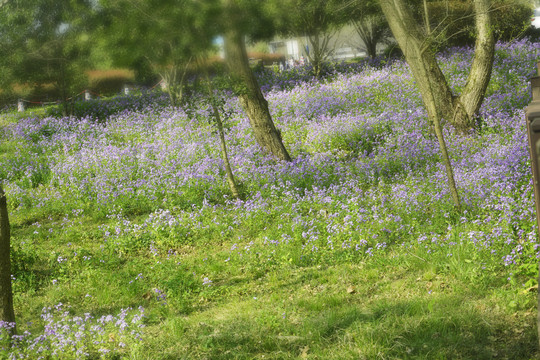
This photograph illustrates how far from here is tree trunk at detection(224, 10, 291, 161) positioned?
9302mm

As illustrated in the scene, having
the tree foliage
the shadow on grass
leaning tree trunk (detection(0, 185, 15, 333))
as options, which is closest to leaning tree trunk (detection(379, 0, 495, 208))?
the shadow on grass

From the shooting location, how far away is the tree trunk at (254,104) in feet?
30.5

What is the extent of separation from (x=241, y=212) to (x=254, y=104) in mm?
2513

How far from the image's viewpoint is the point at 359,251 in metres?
6.02

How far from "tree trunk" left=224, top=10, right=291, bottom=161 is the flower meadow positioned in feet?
0.74

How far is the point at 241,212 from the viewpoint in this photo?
7.47 metres

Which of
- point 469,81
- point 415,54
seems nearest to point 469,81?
point 469,81

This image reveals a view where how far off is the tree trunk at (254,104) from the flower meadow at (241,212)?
23 cm

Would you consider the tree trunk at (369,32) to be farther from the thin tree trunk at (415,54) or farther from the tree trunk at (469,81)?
the thin tree trunk at (415,54)

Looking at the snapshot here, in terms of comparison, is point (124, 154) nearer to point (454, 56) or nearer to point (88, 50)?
point (88, 50)

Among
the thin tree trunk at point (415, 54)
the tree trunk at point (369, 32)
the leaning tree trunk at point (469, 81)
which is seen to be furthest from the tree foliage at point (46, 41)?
the leaning tree trunk at point (469, 81)

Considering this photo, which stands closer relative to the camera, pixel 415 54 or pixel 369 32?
pixel 415 54

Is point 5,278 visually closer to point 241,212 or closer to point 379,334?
point 379,334

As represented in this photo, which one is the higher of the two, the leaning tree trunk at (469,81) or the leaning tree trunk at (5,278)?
the leaning tree trunk at (469,81)
